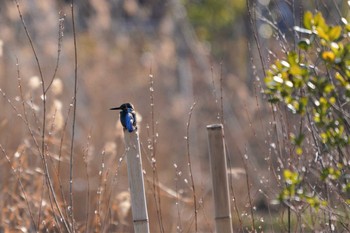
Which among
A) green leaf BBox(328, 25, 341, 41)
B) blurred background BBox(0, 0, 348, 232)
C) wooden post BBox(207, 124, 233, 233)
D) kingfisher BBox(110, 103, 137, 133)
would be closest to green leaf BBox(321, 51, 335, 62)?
green leaf BBox(328, 25, 341, 41)

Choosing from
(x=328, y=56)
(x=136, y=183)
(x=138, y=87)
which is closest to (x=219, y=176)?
(x=136, y=183)

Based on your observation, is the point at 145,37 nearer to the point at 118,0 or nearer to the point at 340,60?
the point at 118,0

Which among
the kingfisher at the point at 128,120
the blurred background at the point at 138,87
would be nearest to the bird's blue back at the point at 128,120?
the kingfisher at the point at 128,120

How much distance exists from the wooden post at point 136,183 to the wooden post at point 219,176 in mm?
278

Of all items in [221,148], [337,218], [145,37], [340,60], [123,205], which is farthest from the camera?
[145,37]

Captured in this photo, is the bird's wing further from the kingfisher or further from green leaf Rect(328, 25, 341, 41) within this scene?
green leaf Rect(328, 25, 341, 41)

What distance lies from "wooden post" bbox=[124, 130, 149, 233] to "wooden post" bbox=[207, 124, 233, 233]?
28 cm

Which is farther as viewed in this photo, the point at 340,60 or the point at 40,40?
the point at 40,40

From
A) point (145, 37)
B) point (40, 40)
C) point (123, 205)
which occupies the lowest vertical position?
point (123, 205)

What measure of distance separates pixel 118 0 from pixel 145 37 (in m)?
0.86

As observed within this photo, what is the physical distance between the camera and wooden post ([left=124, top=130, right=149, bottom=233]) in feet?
12.0

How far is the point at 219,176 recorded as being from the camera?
12.3ft

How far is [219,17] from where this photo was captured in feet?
63.5

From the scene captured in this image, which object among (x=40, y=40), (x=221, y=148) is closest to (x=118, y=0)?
(x=40, y=40)
